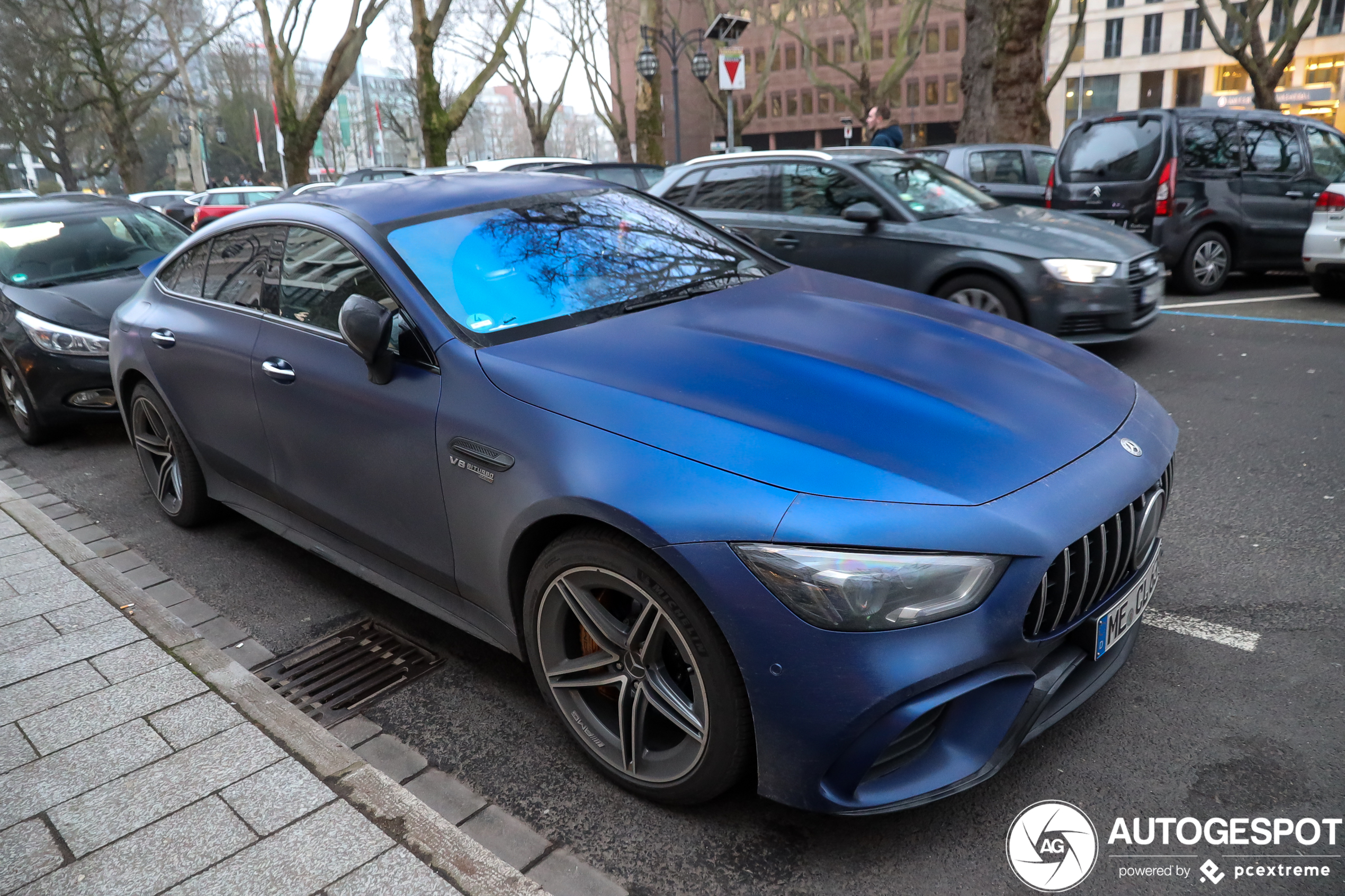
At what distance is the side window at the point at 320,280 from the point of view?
10.7ft

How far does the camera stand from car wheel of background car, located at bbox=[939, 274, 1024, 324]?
6594mm

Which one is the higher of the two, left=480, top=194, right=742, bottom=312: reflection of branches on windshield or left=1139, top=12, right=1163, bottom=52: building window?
left=1139, top=12, right=1163, bottom=52: building window

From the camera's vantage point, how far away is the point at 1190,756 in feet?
8.55

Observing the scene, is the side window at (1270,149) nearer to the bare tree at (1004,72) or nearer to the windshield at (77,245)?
the bare tree at (1004,72)

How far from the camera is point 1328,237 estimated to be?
335 inches

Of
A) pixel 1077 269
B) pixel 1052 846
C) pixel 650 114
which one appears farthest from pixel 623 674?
pixel 650 114

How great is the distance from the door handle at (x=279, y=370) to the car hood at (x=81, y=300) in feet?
11.0

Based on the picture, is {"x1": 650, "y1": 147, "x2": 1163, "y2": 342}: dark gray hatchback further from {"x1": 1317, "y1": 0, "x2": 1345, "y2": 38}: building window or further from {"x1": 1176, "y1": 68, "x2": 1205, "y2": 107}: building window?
{"x1": 1176, "y1": 68, "x2": 1205, "y2": 107}: building window

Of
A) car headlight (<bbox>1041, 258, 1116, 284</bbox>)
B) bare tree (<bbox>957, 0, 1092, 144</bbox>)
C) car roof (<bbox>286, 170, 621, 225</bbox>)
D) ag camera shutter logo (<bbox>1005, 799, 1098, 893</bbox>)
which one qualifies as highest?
bare tree (<bbox>957, 0, 1092, 144</bbox>)

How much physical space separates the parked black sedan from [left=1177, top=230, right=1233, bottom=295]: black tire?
9.10m

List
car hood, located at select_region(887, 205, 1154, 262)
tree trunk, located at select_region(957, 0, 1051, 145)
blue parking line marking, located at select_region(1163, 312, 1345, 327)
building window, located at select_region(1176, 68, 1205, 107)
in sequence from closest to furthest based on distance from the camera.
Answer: car hood, located at select_region(887, 205, 1154, 262), blue parking line marking, located at select_region(1163, 312, 1345, 327), tree trunk, located at select_region(957, 0, 1051, 145), building window, located at select_region(1176, 68, 1205, 107)

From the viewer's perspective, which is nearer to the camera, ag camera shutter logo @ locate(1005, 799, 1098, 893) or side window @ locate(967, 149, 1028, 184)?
ag camera shutter logo @ locate(1005, 799, 1098, 893)

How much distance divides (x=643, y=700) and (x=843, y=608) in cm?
66

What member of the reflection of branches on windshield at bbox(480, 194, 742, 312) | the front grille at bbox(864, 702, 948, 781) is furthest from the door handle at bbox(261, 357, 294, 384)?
the front grille at bbox(864, 702, 948, 781)
